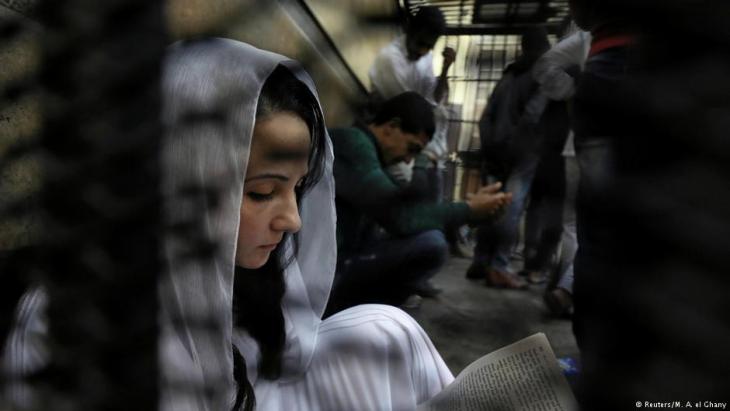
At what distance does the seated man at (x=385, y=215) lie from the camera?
1.24 metres

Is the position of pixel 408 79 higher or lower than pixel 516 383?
higher

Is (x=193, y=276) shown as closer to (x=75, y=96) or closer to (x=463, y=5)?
(x=75, y=96)

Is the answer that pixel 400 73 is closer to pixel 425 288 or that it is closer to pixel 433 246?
pixel 433 246

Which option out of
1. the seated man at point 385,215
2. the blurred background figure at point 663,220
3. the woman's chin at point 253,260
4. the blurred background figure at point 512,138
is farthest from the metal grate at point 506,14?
the seated man at point 385,215

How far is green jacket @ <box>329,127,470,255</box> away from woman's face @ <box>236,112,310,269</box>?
0.63 m

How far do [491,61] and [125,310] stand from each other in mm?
272

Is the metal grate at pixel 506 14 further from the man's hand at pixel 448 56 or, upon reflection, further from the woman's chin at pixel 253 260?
the woman's chin at pixel 253 260

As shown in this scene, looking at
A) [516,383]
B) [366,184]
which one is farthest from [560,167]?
[366,184]

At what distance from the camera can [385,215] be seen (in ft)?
4.52

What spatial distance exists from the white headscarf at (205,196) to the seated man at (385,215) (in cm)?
62

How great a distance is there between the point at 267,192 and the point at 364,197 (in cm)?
71

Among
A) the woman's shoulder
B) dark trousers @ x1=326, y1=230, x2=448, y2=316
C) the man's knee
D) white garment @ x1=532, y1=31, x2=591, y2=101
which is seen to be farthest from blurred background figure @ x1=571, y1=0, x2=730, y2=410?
the man's knee

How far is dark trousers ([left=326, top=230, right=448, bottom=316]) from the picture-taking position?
131cm

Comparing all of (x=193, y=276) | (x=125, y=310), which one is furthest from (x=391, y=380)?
(x=125, y=310)
